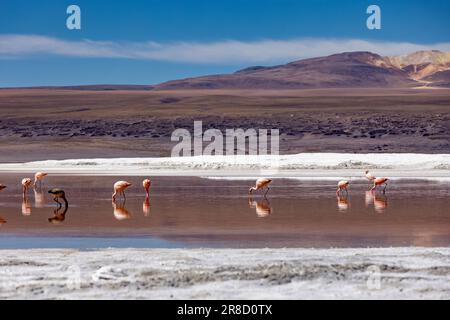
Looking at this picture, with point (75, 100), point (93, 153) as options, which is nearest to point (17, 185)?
point (93, 153)

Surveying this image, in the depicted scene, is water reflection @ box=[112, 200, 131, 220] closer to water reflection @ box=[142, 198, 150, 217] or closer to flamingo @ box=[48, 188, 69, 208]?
water reflection @ box=[142, 198, 150, 217]

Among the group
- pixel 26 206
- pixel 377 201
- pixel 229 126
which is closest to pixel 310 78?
pixel 229 126

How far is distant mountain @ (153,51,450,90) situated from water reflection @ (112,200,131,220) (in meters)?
145

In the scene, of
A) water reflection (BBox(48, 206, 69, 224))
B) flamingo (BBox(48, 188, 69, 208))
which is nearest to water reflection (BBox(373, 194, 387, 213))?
water reflection (BBox(48, 206, 69, 224))

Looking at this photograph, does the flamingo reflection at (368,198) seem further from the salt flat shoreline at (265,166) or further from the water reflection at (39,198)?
the salt flat shoreline at (265,166)

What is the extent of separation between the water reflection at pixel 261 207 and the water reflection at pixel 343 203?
1483 millimetres

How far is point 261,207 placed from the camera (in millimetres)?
18953

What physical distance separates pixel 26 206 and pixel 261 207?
200 inches

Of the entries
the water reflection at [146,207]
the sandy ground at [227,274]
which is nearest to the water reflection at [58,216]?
the water reflection at [146,207]

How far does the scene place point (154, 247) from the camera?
12.8 metres

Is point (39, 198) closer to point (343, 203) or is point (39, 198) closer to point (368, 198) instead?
point (343, 203)

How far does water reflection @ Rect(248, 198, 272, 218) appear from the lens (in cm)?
1766

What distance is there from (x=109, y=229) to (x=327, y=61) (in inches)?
7327

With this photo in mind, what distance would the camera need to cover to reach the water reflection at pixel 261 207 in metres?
17.7
